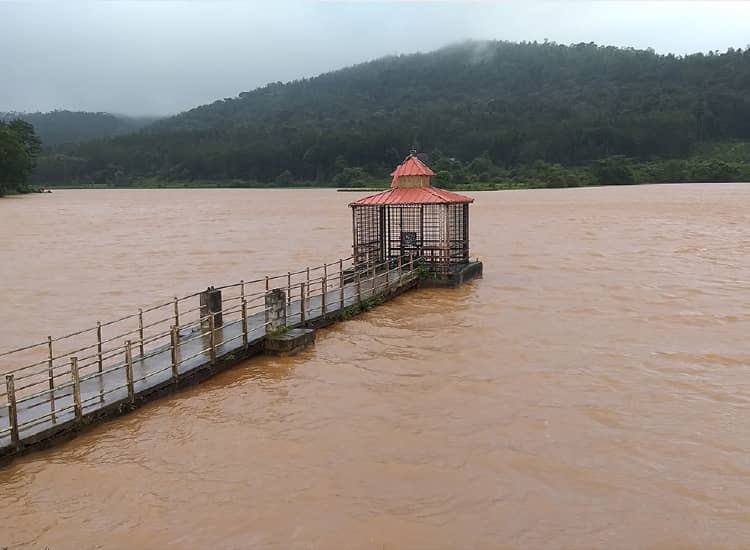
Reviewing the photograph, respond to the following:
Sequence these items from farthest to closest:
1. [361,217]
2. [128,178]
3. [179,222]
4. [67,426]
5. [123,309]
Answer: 1. [128,178]
2. [179,222]
3. [361,217]
4. [123,309]
5. [67,426]

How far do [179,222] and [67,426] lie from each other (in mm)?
38419

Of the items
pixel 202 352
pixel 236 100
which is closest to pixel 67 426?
pixel 202 352

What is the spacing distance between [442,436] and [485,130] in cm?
9324

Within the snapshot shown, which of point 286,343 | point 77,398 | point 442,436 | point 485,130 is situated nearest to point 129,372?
point 77,398

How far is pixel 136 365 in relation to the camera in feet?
36.7

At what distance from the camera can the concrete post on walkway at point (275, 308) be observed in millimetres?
13344

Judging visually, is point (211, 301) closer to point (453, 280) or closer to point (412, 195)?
point (453, 280)

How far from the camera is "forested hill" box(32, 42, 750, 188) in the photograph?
9088 centimetres

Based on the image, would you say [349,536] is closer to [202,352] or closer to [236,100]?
[202,352]

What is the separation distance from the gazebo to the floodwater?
3.97ft

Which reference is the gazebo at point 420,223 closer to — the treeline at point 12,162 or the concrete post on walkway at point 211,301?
the concrete post on walkway at point 211,301

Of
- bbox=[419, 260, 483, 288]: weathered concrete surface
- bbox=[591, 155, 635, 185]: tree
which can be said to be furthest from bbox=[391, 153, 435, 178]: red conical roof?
bbox=[591, 155, 635, 185]: tree

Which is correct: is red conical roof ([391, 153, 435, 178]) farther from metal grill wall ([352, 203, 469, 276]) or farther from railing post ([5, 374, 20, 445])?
railing post ([5, 374, 20, 445])

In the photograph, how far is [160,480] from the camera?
317 inches
